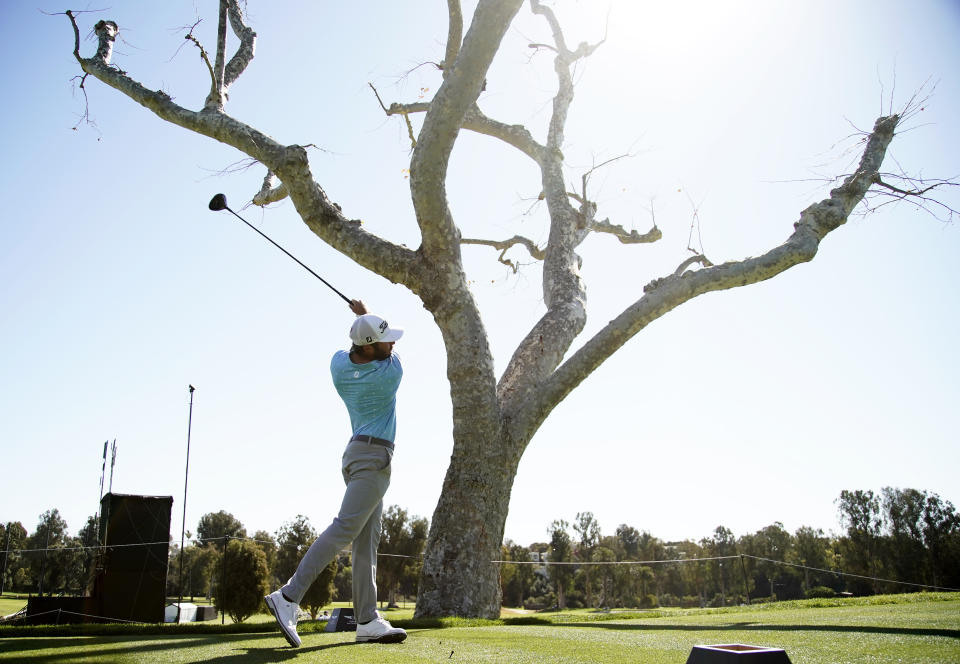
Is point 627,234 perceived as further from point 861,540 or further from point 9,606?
point 861,540

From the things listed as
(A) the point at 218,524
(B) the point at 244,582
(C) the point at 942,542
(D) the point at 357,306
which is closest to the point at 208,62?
(D) the point at 357,306

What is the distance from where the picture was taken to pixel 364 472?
137 inches

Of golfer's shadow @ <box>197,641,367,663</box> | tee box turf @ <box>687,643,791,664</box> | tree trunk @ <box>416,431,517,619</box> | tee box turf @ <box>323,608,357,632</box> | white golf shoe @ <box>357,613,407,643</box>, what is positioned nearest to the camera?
tee box turf @ <box>687,643,791,664</box>

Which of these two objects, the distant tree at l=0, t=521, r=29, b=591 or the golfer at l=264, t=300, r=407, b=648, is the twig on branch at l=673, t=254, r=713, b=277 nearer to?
the golfer at l=264, t=300, r=407, b=648

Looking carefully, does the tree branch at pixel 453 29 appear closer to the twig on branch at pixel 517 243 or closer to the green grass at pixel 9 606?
the twig on branch at pixel 517 243

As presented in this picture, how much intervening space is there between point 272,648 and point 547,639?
1379 mm

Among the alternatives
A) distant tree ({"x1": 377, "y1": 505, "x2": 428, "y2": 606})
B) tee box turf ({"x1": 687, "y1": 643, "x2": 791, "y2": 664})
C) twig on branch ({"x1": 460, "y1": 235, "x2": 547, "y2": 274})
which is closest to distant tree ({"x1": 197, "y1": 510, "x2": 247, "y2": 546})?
distant tree ({"x1": 377, "y1": 505, "x2": 428, "y2": 606})

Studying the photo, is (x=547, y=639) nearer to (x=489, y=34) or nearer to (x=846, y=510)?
(x=489, y=34)

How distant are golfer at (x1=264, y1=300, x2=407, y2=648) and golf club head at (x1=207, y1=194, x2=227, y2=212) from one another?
107 inches

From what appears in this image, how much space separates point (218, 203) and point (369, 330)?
3.00 metres

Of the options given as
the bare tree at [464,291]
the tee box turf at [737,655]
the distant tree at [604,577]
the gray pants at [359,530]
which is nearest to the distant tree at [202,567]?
the distant tree at [604,577]

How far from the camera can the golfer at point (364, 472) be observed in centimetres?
333

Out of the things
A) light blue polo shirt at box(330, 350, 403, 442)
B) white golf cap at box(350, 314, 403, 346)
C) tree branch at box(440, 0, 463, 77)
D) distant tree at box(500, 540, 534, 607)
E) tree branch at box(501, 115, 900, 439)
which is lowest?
distant tree at box(500, 540, 534, 607)

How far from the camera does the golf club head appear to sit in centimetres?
580
